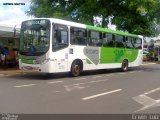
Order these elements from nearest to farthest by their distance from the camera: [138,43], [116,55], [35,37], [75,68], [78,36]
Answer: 1. [35,37]
2. [75,68]
3. [78,36]
4. [116,55]
5. [138,43]

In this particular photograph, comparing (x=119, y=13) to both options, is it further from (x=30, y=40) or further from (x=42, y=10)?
(x=30, y=40)

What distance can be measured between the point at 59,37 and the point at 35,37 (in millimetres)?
1203

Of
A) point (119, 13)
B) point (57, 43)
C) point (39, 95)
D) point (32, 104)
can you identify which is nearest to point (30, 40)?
point (57, 43)

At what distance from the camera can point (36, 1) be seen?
31.3 meters

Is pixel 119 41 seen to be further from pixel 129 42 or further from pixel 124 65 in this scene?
pixel 124 65

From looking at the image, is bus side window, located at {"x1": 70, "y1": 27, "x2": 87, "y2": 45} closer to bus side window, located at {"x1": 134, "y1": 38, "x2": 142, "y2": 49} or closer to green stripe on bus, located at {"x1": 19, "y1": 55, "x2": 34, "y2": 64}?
green stripe on bus, located at {"x1": 19, "y1": 55, "x2": 34, "y2": 64}

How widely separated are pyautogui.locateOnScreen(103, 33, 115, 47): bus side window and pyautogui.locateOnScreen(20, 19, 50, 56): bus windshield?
577 cm

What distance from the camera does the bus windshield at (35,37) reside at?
1786 centimetres

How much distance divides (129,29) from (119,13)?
6.92 ft

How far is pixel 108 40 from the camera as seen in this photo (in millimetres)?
23578

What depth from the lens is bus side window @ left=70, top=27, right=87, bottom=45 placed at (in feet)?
64.0

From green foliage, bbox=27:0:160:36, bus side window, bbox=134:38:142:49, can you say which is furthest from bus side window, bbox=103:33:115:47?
green foliage, bbox=27:0:160:36

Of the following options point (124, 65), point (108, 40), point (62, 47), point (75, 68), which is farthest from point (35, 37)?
point (124, 65)

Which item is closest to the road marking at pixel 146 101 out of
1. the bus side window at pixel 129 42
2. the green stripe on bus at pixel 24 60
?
the green stripe on bus at pixel 24 60
